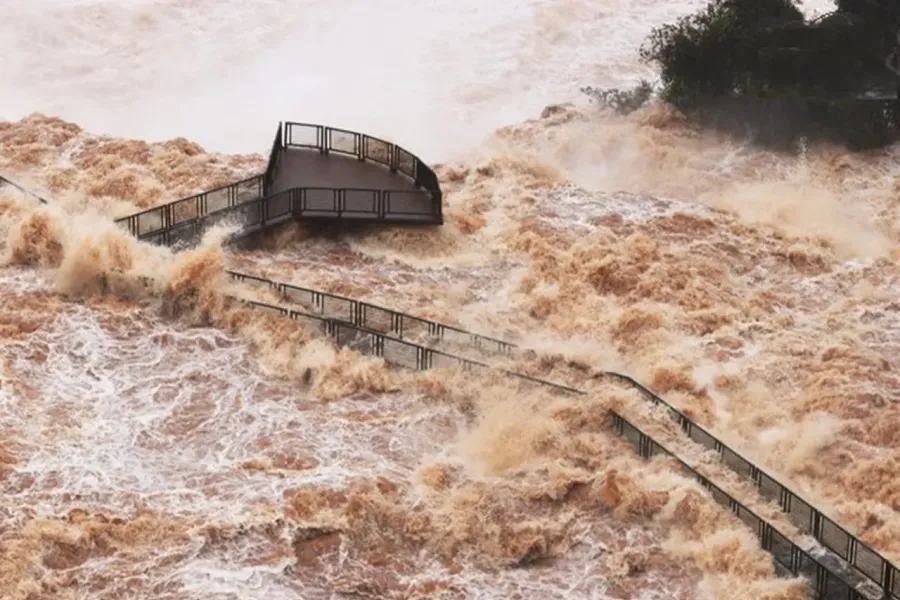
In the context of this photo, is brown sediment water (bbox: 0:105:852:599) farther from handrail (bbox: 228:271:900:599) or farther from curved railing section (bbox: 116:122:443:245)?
handrail (bbox: 228:271:900:599)

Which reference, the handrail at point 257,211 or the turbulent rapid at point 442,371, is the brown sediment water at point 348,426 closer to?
the turbulent rapid at point 442,371

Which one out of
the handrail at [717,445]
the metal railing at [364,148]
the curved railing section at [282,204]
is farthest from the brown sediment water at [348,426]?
the metal railing at [364,148]

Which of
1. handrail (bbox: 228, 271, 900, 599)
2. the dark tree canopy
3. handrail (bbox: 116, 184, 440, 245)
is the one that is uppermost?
the dark tree canopy

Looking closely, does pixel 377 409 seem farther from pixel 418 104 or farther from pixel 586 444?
pixel 418 104

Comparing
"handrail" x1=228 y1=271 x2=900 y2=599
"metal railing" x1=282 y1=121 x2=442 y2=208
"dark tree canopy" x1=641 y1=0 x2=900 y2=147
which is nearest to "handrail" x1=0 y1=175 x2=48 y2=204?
"handrail" x1=228 y1=271 x2=900 y2=599

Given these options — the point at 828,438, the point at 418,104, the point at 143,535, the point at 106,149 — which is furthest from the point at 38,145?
the point at 828,438

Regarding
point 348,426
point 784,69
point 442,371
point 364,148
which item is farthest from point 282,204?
point 784,69
